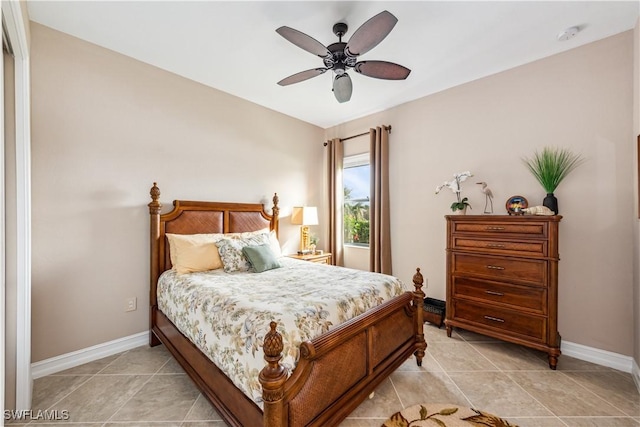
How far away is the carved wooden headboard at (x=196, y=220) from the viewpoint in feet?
9.06

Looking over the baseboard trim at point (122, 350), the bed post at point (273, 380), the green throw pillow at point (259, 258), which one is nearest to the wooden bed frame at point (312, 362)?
the bed post at point (273, 380)

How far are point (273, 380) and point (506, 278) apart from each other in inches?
91.7

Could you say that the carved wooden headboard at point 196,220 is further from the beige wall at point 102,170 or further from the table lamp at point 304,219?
the table lamp at point 304,219

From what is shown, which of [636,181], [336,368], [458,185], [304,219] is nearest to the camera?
[336,368]

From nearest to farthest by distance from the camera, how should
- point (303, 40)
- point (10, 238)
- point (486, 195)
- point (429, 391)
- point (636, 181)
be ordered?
point (10, 238), point (303, 40), point (429, 391), point (636, 181), point (486, 195)

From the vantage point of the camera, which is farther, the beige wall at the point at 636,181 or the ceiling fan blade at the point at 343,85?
the ceiling fan blade at the point at 343,85

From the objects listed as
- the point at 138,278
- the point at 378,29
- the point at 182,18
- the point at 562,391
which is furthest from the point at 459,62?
the point at 138,278

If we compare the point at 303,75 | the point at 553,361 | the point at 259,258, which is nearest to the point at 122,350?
the point at 259,258

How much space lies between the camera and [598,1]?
6.59 ft

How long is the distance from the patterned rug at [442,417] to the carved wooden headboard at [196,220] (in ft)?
7.98

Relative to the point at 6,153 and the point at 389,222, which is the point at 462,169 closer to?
the point at 389,222

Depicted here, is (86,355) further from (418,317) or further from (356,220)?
(356,220)

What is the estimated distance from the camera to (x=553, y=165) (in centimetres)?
257

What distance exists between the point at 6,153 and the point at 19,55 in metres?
0.66
